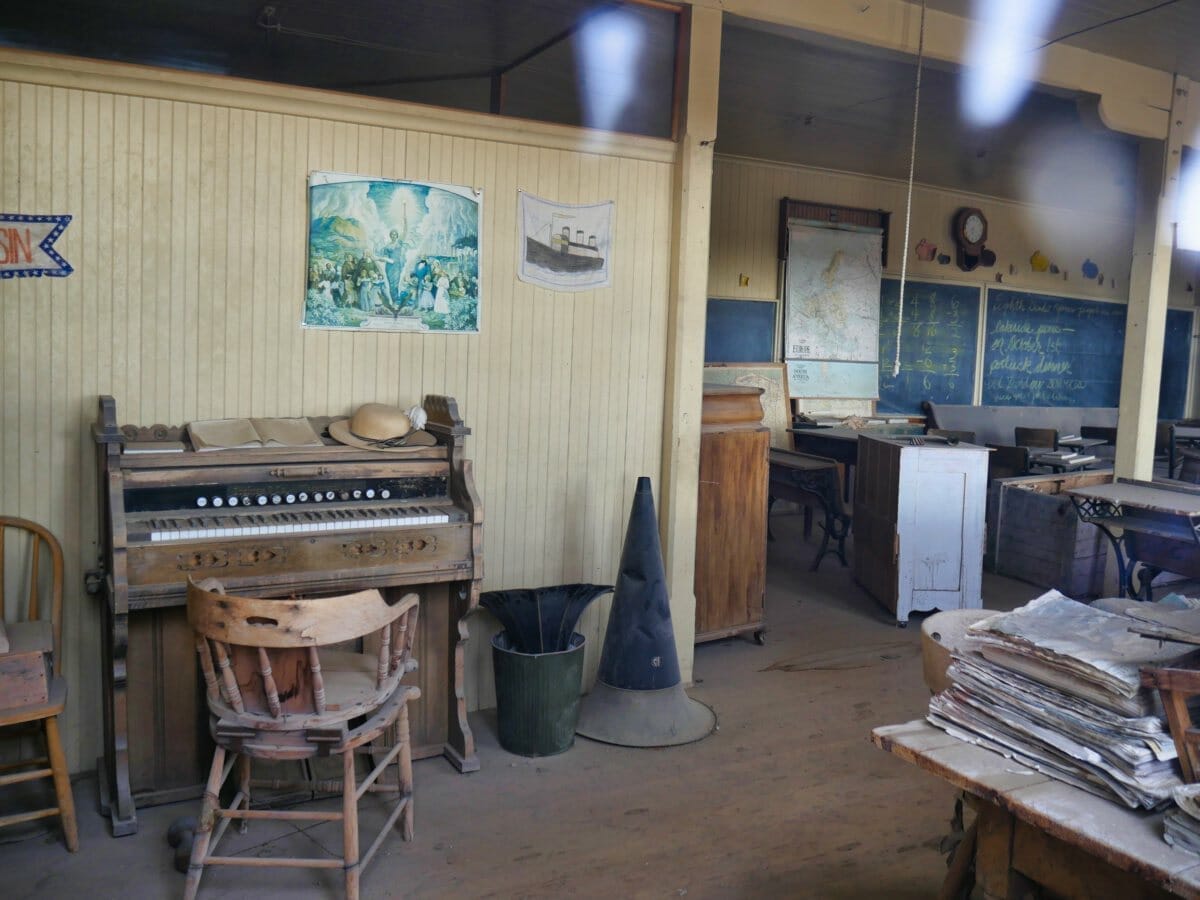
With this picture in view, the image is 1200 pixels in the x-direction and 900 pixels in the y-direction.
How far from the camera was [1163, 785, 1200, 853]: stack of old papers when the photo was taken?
4.65 ft

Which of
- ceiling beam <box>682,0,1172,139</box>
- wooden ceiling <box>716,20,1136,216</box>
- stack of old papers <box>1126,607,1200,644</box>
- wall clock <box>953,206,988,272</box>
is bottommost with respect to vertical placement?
stack of old papers <box>1126,607,1200,644</box>

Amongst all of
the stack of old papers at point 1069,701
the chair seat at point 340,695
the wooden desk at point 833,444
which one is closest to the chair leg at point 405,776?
the chair seat at point 340,695

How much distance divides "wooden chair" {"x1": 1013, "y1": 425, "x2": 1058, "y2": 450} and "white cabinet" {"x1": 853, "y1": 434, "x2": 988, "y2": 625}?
390 cm

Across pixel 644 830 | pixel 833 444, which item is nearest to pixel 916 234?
pixel 833 444

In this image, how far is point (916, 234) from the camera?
31.6 ft

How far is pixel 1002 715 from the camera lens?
69.0 inches

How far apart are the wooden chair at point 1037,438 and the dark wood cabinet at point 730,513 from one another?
5.02 m

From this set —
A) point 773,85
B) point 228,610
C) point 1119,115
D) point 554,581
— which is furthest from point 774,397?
point 228,610

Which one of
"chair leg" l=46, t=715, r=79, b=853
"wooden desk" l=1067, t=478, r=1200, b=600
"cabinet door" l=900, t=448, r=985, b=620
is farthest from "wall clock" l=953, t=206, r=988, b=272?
"chair leg" l=46, t=715, r=79, b=853

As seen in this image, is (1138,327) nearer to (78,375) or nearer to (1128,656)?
(1128,656)

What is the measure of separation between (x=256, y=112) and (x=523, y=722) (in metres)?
2.32

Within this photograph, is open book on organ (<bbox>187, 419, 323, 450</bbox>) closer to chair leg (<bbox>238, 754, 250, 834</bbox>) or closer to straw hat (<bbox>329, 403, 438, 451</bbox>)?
straw hat (<bbox>329, 403, 438, 451</bbox>)

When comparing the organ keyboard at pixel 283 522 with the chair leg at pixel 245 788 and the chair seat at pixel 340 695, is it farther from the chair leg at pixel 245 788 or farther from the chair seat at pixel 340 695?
the chair leg at pixel 245 788

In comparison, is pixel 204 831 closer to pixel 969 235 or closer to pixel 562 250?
pixel 562 250
